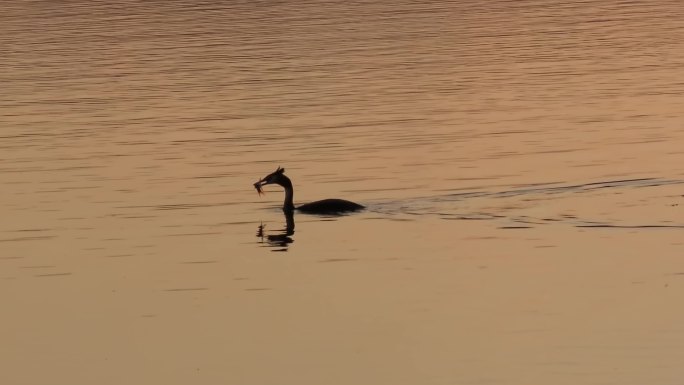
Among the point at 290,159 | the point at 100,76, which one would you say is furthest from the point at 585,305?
the point at 100,76

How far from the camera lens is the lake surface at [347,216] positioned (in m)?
22.2

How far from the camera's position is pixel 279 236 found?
31109mm

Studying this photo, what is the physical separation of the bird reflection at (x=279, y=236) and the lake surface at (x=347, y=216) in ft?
0.36

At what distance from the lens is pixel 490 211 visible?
3166 cm

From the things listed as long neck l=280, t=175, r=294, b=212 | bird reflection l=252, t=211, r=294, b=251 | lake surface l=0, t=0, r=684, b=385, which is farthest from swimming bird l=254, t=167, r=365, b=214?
bird reflection l=252, t=211, r=294, b=251

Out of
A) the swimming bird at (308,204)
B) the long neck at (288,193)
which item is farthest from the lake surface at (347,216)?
the long neck at (288,193)

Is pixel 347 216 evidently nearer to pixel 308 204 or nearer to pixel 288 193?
pixel 308 204

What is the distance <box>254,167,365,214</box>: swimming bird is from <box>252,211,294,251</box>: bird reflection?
0.47m

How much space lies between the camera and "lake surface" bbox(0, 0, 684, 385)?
22203 mm

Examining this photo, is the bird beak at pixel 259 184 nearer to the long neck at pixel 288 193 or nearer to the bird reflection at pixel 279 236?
the long neck at pixel 288 193

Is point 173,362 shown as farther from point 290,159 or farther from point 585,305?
point 290,159

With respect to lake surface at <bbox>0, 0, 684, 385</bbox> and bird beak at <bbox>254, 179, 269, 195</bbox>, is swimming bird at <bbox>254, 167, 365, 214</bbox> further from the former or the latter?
lake surface at <bbox>0, 0, 684, 385</bbox>

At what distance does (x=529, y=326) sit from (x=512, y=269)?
386cm

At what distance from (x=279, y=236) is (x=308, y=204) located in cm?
209
